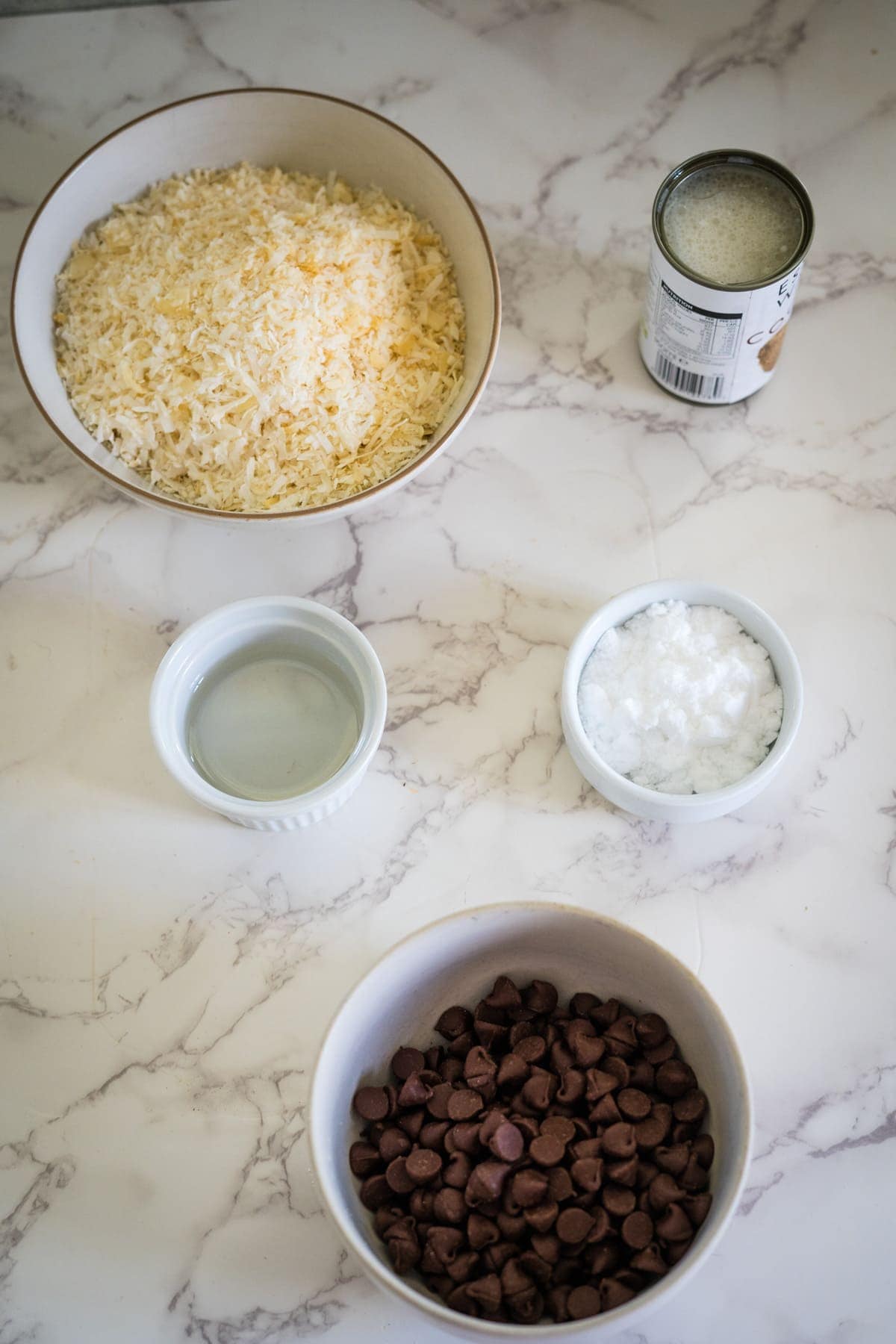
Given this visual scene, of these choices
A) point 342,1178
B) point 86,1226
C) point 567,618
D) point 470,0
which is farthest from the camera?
point 470,0

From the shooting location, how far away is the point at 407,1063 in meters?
0.96

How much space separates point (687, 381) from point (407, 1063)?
0.67m

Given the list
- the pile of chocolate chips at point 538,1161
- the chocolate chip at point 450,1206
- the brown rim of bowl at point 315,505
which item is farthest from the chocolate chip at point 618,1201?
the brown rim of bowl at point 315,505

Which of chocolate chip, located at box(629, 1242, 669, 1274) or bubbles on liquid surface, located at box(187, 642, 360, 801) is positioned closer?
chocolate chip, located at box(629, 1242, 669, 1274)

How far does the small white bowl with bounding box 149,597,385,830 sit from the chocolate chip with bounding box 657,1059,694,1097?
1.12 feet

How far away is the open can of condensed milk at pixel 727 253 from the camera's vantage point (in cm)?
104

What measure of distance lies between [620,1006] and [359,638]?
1.24 feet

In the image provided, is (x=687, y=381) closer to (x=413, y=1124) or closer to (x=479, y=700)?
(x=479, y=700)

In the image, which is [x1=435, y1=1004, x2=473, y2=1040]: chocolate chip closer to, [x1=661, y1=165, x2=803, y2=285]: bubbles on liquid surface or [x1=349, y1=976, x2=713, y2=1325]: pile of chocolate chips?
[x1=349, y1=976, x2=713, y2=1325]: pile of chocolate chips

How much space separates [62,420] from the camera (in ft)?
3.56

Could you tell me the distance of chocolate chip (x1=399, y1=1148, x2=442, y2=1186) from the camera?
0.89 m

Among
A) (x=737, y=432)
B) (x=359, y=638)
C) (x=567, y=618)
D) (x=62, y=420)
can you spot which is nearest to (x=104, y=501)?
(x=62, y=420)

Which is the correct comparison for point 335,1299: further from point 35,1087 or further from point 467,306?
point 467,306

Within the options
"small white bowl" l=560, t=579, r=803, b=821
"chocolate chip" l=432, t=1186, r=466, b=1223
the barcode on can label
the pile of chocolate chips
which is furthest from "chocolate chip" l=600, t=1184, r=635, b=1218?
the barcode on can label
